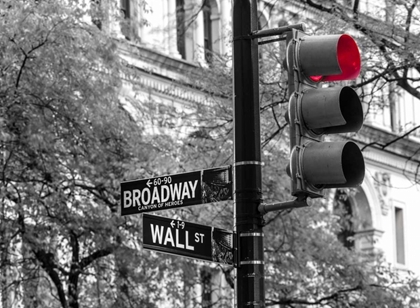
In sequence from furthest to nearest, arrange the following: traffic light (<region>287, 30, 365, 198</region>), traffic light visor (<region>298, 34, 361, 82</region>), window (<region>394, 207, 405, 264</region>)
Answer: window (<region>394, 207, 405, 264</region>) → traffic light visor (<region>298, 34, 361, 82</region>) → traffic light (<region>287, 30, 365, 198</region>)

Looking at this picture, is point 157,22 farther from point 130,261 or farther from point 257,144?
point 257,144

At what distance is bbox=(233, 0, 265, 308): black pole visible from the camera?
8031mm

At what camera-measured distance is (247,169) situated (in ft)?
26.8

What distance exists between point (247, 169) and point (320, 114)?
94cm

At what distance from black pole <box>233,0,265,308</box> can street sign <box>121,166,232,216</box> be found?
21cm

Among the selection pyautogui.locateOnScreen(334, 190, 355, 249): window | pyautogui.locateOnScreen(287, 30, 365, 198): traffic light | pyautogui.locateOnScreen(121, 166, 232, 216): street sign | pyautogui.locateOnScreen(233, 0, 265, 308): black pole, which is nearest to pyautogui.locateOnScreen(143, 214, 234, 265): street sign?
pyautogui.locateOnScreen(121, 166, 232, 216): street sign

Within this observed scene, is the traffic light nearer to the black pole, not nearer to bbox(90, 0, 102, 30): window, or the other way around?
the black pole

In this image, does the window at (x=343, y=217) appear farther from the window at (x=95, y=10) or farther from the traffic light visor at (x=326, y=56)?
the traffic light visor at (x=326, y=56)

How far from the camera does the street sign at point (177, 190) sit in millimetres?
8375

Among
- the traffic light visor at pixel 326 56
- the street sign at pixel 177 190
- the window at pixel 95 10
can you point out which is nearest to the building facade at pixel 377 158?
the window at pixel 95 10

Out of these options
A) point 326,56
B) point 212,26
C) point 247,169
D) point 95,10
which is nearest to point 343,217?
point 212,26

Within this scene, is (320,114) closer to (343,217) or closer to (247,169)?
(247,169)

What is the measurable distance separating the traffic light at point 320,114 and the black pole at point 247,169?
689 mm

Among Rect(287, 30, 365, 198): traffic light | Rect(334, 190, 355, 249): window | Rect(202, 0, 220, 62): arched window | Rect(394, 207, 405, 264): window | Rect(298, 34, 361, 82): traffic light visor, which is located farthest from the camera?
Rect(394, 207, 405, 264): window
